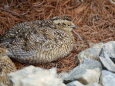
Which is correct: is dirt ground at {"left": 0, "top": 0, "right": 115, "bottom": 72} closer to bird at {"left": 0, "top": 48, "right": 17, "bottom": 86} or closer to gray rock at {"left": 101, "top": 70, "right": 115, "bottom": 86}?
bird at {"left": 0, "top": 48, "right": 17, "bottom": 86}

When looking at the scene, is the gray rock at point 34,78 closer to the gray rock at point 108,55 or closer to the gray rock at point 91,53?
the gray rock at point 108,55

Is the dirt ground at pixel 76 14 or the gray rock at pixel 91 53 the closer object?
the gray rock at pixel 91 53

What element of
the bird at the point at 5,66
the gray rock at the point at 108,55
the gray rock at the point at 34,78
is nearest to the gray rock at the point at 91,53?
the gray rock at the point at 108,55

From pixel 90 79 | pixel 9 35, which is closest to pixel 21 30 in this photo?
pixel 9 35

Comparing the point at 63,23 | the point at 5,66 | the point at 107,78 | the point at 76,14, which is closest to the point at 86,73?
the point at 107,78

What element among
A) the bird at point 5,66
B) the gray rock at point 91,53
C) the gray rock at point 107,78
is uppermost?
the bird at point 5,66

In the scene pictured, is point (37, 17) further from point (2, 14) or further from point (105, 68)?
point (105, 68)

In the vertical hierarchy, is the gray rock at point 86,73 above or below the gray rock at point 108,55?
below
